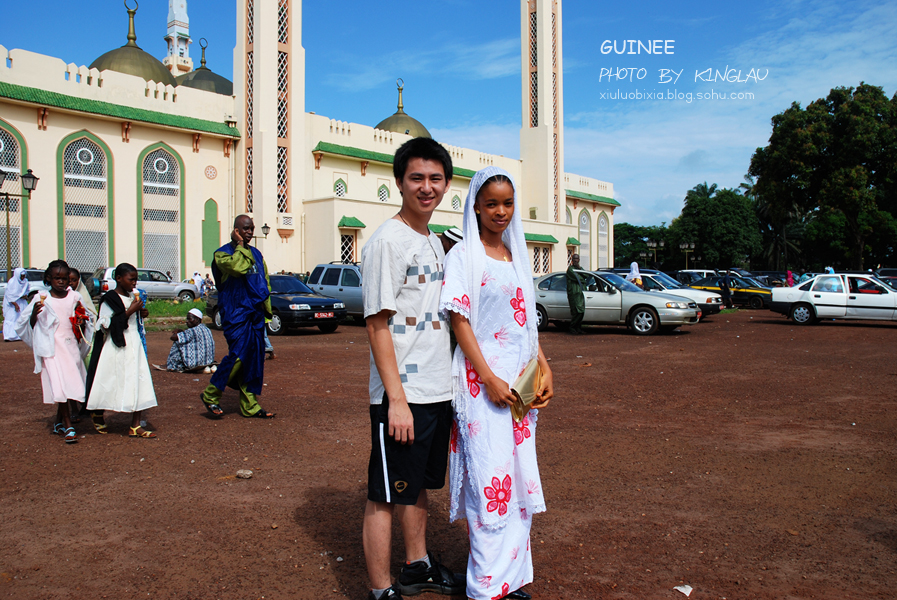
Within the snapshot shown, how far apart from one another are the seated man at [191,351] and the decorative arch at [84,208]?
17810mm

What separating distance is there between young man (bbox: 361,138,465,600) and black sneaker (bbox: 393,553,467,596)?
98mm

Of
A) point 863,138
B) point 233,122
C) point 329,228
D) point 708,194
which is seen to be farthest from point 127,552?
point 708,194

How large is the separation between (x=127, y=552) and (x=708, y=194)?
2770 inches

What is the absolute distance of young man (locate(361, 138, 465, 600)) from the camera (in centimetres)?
253

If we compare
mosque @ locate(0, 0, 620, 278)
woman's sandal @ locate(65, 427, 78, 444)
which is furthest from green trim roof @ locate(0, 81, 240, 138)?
woman's sandal @ locate(65, 427, 78, 444)

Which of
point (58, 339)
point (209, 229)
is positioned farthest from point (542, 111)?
point (58, 339)

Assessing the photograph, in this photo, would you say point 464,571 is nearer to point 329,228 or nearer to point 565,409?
point 565,409

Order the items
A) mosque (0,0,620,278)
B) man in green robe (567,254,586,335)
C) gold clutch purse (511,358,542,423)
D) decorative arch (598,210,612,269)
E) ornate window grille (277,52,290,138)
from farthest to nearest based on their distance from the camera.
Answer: decorative arch (598,210,612,269) → ornate window grille (277,52,290,138) → mosque (0,0,620,278) → man in green robe (567,254,586,335) → gold clutch purse (511,358,542,423)

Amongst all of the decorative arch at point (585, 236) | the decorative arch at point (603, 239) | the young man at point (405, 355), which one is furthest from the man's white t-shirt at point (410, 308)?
the decorative arch at point (603, 239)

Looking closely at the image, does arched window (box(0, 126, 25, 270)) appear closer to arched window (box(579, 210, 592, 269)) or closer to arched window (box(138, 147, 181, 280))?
arched window (box(138, 147, 181, 280))

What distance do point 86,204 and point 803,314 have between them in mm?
24980

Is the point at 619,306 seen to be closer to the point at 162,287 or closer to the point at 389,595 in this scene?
the point at 389,595

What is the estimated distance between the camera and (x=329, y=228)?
92.1 ft

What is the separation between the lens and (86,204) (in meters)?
25.0
